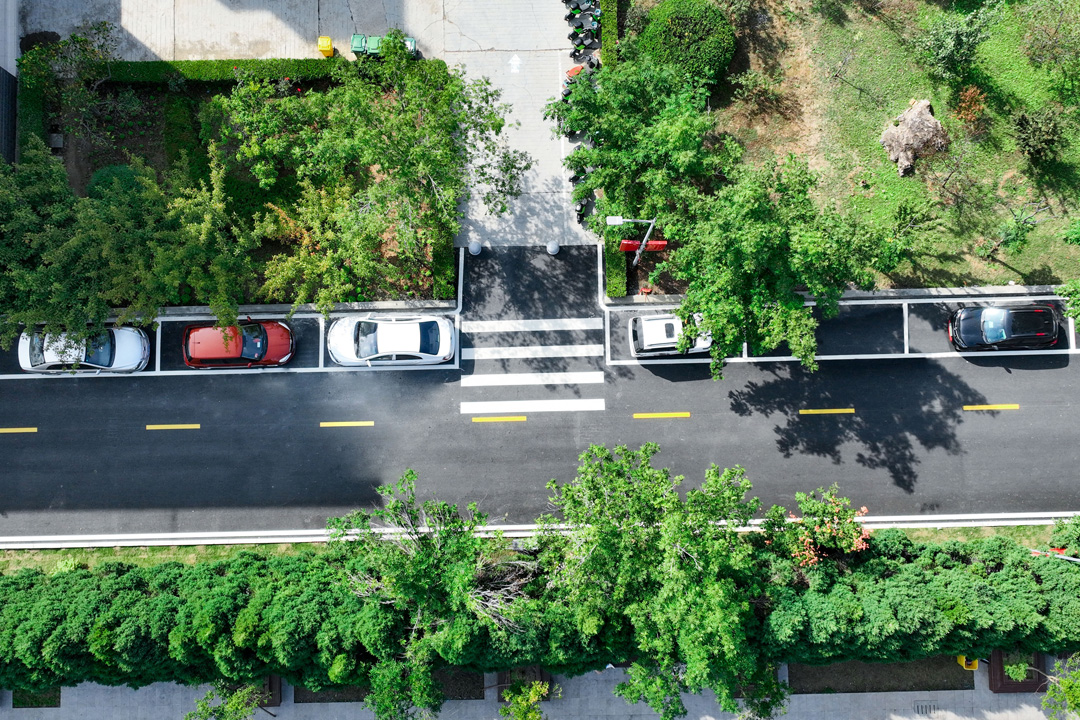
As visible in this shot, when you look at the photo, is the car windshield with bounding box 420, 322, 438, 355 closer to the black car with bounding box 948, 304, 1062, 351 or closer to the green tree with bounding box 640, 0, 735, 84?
the green tree with bounding box 640, 0, 735, 84

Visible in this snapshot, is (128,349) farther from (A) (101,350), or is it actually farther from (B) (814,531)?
(B) (814,531)

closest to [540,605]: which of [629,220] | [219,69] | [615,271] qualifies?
[615,271]

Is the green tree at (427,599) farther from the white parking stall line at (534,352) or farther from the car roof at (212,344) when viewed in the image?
the car roof at (212,344)

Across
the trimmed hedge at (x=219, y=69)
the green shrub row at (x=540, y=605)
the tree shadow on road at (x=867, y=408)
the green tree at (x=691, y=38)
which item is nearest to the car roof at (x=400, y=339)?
the green shrub row at (x=540, y=605)

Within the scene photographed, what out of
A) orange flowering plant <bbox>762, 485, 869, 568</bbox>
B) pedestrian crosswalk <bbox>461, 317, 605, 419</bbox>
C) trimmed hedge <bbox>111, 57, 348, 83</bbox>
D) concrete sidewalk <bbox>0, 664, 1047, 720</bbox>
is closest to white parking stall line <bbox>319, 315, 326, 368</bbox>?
pedestrian crosswalk <bbox>461, 317, 605, 419</bbox>

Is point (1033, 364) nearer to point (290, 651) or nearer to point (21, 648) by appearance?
point (290, 651)

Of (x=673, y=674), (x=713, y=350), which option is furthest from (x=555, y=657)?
(x=713, y=350)
